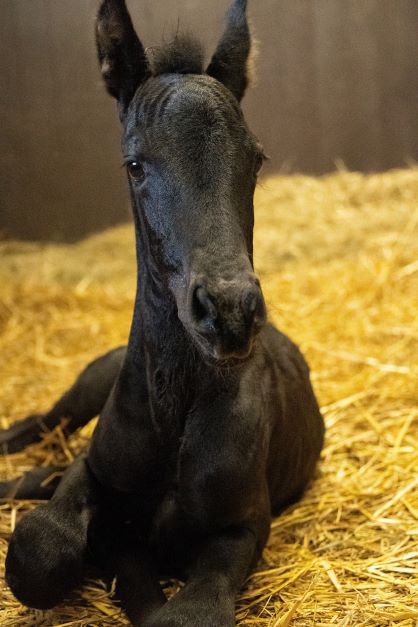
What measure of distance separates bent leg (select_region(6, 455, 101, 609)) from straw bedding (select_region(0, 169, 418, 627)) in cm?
14

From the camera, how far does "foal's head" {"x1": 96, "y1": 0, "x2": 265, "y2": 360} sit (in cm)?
205

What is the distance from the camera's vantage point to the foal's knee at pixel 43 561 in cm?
246

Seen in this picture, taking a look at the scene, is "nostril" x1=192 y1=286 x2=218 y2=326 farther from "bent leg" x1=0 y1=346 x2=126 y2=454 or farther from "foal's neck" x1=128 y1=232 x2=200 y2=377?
"bent leg" x1=0 y1=346 x2=126 y2=454

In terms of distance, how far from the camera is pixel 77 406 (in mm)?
3750

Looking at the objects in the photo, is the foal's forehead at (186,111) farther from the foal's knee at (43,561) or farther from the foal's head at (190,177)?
Result: the foal's knee at (43,561)

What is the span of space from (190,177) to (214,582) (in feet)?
4.19

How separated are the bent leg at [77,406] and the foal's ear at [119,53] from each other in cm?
137

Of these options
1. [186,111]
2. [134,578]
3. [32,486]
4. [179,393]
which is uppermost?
[186,111]

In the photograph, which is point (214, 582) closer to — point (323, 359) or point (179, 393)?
point (179, 393)

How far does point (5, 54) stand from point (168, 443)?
3948 mm

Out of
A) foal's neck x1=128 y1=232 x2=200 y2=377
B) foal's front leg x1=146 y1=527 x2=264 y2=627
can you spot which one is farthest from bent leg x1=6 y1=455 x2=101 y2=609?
foal's neck x1=128 y1=232 x2=200 y2=377

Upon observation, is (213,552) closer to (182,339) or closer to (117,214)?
(182,339)

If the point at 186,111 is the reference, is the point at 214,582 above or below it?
below

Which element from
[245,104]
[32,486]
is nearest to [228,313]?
[32,486]
